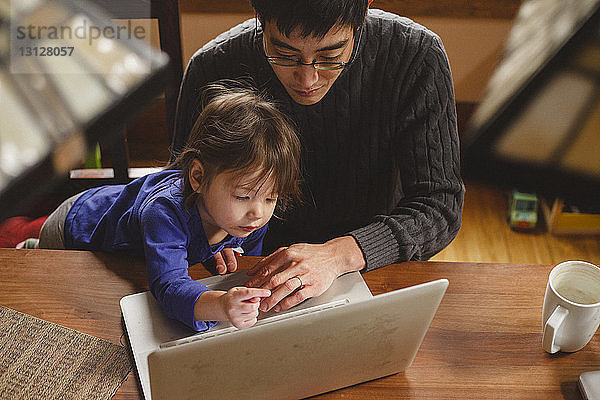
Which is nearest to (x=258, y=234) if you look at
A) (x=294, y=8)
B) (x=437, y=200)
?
(x=437, y=200)

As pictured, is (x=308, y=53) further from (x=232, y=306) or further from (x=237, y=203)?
(x=232, y=306)

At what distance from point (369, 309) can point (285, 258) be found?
29cm

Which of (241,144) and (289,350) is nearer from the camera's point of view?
(289,350)

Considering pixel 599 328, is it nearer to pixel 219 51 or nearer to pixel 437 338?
pixel 437 338

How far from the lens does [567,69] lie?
1.13ft

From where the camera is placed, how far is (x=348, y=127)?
133 centimetres

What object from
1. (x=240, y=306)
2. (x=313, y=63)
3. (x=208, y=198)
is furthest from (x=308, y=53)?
(x=240, y=306)

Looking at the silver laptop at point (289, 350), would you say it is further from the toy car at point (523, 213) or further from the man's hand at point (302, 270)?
the toy car at point (523, 213)

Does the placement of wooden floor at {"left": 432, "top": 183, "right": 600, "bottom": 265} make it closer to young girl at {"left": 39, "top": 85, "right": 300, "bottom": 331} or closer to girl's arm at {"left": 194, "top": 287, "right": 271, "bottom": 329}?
young girl at {"left": 39, "top": 85, "right": 300, "bottom": 331}

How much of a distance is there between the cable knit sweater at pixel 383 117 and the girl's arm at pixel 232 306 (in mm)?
327

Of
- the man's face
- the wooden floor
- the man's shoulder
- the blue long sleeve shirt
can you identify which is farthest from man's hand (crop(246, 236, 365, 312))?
the wooden floor

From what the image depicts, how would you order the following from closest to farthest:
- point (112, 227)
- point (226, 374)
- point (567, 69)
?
point (567, 69), point (226, 374), point (112, 227)

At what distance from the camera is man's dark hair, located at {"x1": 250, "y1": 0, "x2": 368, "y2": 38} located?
984 mm

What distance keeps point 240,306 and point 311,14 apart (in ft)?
1.55
